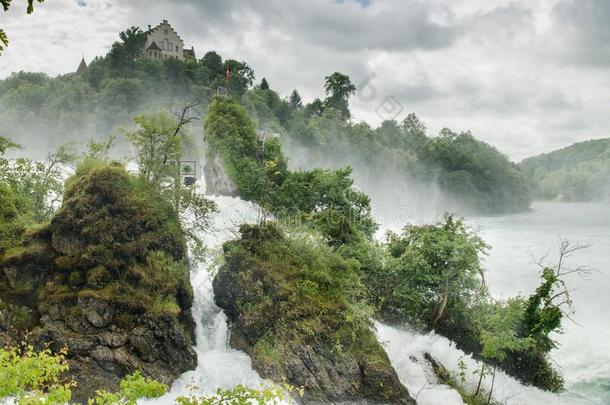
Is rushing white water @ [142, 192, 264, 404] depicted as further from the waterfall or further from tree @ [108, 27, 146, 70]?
tree @ [108, 27, 146, 70]

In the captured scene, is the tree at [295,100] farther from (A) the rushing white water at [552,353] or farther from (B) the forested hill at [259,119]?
(A) the rushing white water at [552,353]

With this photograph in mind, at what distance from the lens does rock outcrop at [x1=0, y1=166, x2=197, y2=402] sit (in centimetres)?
1490

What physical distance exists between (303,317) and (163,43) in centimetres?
6296

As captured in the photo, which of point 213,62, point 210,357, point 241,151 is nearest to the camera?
point 210,357

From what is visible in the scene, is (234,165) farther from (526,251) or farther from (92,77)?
(92,77)

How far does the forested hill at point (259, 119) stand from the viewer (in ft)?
191

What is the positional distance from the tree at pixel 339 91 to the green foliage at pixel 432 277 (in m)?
59.8

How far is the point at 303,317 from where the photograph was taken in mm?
17516

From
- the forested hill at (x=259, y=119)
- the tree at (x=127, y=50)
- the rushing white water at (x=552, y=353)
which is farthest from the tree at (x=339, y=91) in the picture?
the rushing white water at (x=552, y=353)

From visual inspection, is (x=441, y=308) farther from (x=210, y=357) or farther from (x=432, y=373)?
(x=210, y=357)

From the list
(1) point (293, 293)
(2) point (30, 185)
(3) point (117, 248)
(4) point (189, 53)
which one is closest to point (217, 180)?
(2) point (30, 185)

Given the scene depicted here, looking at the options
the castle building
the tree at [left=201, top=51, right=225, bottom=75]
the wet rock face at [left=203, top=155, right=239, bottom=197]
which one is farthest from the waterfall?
the castle building

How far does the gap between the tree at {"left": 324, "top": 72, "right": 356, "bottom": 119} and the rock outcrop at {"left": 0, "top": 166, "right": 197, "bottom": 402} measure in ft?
209

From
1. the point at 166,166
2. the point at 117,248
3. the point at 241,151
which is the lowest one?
the point at 117,248
